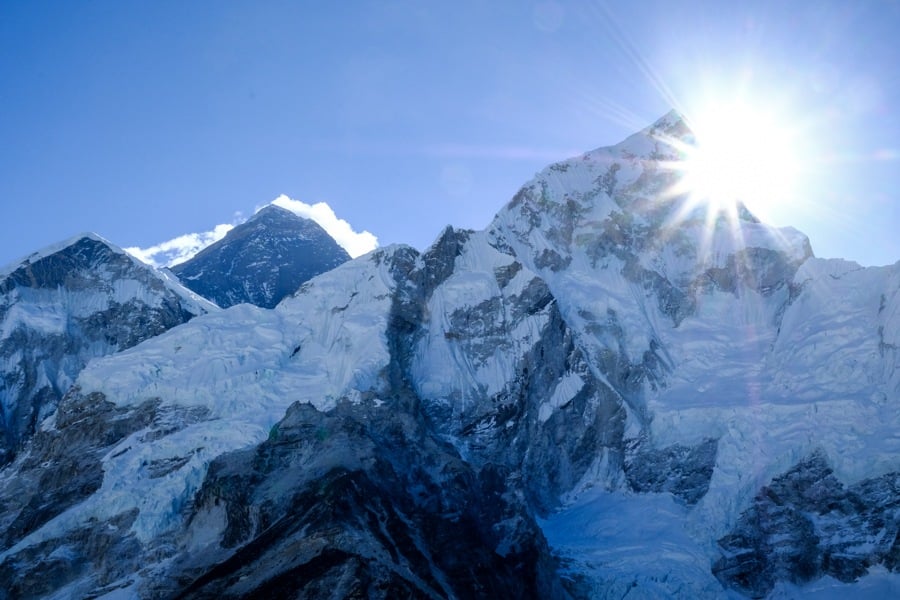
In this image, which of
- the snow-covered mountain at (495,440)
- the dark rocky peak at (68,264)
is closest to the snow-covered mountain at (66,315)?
the dark rocky peak at (68,264)

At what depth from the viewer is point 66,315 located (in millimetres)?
144250

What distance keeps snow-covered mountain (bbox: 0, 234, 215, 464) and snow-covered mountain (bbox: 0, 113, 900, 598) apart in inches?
895

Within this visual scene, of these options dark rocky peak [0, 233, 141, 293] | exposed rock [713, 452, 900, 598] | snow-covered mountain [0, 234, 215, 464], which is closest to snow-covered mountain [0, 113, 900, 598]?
exposed rock [713, 452, 900, 598]

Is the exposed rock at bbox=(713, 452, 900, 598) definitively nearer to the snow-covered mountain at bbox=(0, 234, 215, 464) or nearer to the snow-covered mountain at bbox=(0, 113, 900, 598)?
the snow-covered mountain at bbox=(0, 113, 900, 598)

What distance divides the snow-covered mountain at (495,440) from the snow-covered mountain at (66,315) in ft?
74.6

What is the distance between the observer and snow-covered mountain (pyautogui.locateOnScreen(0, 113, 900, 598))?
85938 millimetres

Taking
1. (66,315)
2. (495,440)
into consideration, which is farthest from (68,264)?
(495,440)

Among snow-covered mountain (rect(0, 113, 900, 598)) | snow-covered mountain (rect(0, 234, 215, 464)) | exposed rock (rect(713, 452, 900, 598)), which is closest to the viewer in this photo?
snow-covered mountain (rect(0, 113, 900, 598))

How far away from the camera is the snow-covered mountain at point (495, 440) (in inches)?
Result: 3383

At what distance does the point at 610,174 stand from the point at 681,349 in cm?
3987

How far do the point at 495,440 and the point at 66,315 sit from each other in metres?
76.8

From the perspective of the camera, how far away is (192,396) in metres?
108

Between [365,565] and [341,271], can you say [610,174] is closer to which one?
[341,271]

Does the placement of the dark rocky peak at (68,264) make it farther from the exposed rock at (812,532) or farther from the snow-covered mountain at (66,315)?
the exposed rock at (812,532)
